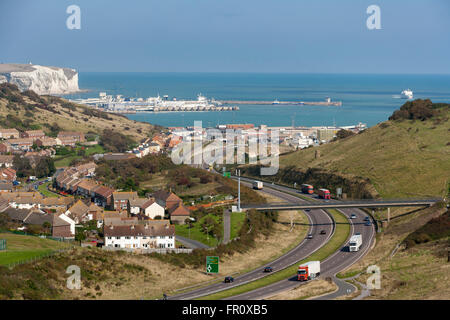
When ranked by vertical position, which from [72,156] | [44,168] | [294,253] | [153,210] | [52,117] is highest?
[52,117]

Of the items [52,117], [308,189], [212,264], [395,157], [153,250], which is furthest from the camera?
[52,117]

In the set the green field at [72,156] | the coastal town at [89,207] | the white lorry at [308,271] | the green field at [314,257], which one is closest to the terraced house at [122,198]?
the coastal town at [89,207]

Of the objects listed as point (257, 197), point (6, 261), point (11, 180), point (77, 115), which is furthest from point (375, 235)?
point (77, 115)

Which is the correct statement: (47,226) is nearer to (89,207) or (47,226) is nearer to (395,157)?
(89,207)

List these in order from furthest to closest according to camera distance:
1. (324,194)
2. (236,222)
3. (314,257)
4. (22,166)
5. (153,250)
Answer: (22,166), (324,194), (236,222), (314,257), (153,250)

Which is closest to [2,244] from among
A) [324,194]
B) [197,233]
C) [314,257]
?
[197,233]

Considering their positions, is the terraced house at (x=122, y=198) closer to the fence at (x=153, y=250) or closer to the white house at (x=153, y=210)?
the white house at (x=153, y=210)

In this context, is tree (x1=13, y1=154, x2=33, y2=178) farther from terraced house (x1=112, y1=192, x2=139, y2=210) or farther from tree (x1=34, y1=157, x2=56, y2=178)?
terraced house (x1=112, y1=192, x2=139, y2=210)
